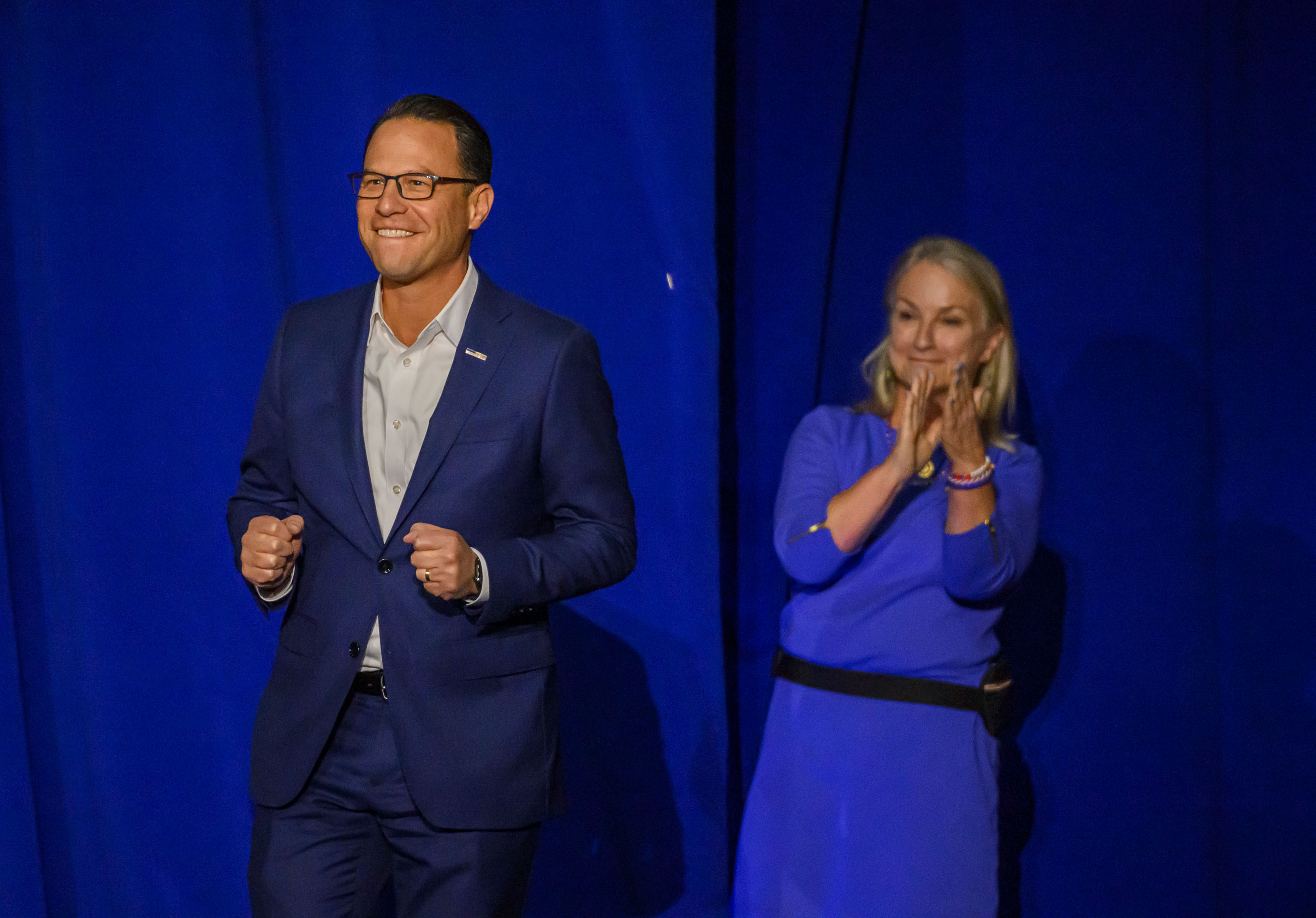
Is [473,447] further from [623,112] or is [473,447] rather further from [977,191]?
[977,191]

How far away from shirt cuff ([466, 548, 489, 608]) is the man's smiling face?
16.1 inches

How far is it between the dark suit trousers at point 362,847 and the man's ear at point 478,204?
0.67 metres

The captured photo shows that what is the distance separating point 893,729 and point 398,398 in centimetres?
94

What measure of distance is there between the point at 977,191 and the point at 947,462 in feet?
3.56

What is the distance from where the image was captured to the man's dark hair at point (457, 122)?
1.65 m

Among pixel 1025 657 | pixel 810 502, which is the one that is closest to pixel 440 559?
pixel 810 502

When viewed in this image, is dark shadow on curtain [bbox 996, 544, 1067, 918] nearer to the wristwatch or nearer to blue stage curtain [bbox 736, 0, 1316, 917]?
blue stage curtain [bbox 736, 0, 1316, 917]

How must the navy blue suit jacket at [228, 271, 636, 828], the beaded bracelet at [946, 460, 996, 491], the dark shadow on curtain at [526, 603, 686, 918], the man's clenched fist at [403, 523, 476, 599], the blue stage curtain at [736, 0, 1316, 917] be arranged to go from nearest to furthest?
the man's clenched fist at [403, 523, 476, 599], the navy blue suit jacket at [228, 271, 636, 828], the beaded bracelet at [946, 460, 996, 491], the dark shadow on curtain at [526, 603, 686, 918], the blue stage curtain at [736, 0, 1316, 917]

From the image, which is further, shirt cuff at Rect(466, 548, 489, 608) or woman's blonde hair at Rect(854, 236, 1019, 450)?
woman's blonde hair at Rect(854, 236, 1019, 450)

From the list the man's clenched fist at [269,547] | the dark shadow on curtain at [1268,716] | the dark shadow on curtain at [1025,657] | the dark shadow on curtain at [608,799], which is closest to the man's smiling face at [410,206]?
the man's clenched fist at [269,547]

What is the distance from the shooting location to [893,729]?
6.36ft

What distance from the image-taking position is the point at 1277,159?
286 centimetres

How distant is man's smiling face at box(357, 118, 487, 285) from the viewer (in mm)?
1619

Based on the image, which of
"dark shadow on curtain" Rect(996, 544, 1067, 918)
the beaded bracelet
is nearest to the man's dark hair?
the beaded bracelet
